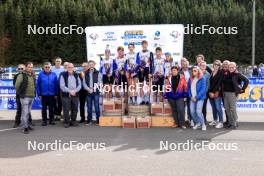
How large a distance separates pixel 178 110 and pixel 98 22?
45748 mm

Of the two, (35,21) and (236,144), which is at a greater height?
(35,21)

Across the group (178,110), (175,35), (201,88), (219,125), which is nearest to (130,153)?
(178,110)

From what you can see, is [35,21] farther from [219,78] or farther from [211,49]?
[219,78]

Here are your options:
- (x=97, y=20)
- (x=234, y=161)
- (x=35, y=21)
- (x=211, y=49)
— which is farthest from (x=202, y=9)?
(x=234, y=161)

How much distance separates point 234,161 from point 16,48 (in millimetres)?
48677

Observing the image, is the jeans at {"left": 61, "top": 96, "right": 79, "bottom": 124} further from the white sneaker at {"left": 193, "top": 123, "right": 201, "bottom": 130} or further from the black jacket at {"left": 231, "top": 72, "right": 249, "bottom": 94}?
the black jacket at {"left": 231, "top": 72, "right": 249, "bottom": 94}

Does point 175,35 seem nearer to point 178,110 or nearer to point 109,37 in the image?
point 109,37

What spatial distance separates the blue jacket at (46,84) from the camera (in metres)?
12.6

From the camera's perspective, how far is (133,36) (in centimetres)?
1736

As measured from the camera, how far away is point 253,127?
12.7m

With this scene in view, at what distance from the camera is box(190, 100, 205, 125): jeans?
12070mm

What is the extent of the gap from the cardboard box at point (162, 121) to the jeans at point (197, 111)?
71cm

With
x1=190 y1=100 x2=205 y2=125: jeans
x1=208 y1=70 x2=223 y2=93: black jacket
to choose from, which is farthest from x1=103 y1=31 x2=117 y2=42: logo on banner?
x1=190 y1=100 x2=205 y2=125: jeans

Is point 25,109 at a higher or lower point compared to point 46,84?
lower
